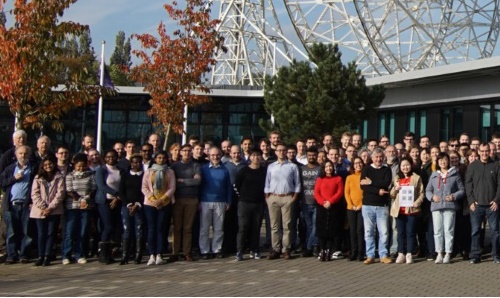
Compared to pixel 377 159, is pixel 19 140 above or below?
above

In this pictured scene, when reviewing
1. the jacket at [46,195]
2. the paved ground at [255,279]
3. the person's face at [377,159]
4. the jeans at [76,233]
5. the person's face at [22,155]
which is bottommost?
the paved ground at [255,279]

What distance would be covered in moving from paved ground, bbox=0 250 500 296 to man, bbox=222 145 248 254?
82cm

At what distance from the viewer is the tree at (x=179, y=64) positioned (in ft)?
76.0

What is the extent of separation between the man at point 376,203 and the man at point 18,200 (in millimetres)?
5329

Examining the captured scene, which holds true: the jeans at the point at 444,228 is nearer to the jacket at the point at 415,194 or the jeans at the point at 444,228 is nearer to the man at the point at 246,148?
the jacket at the point at 415,194

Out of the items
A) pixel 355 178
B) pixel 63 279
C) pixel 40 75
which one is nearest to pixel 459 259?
pixel 355 178

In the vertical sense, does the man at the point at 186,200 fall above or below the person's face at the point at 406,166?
below

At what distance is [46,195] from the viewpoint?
13.7 meters

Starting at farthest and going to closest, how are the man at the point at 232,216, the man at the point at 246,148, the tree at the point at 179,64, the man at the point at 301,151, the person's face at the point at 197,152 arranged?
the tree at the point at 179,64 < the man at the point at 301,151 < the man at the point at 246,148 < the man at the point at 232,216 < the person's face at the point at 197,152

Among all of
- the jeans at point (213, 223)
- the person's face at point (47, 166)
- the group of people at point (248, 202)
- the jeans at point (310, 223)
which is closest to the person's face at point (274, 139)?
the group of people at point (248, 202)

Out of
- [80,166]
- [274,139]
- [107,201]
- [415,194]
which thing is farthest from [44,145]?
[415,194]

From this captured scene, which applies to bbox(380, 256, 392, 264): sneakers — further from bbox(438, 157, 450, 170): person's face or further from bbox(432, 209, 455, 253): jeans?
bbox(438, 157, 450, 170): person's face

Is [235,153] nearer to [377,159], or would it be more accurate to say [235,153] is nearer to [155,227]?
[155,227]

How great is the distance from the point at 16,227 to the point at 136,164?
2.18 m
